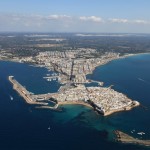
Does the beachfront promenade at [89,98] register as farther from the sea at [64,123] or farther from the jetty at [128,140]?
the jetty at [128,140]

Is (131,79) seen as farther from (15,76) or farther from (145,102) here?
(15,76)

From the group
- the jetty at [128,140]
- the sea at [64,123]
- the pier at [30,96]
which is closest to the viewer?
the sea at [64,123]

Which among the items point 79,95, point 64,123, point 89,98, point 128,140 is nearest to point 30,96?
point 79,95

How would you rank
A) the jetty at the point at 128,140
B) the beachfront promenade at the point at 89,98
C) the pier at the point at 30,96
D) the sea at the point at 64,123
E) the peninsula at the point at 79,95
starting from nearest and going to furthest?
1. the sea at the point at 64,123
2. the jetty at the point at 128,140
3. the beachfront promenade at the point at 89,98
4. the peninsula at the point at 79,95
5. the pier at the point at 30,96

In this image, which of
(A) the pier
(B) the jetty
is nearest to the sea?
(B) the jetty

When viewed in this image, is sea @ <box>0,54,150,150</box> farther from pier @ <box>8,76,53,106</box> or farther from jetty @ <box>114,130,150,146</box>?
pier @ <box>8,76,53,106</box>

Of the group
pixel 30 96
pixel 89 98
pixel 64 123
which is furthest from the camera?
pixel 30 96

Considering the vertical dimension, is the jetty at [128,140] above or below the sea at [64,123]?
above

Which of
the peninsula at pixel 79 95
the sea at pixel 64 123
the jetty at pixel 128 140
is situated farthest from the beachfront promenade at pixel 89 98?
the jetty at pixel 128 140

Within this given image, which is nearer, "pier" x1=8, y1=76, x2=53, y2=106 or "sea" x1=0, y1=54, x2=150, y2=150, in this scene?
"sea" x1=0, y1=54, x2=150, y2=150

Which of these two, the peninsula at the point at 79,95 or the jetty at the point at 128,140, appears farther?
the peninsula at the point at 79,95

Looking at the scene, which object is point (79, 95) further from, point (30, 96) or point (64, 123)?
point (64, 123)
